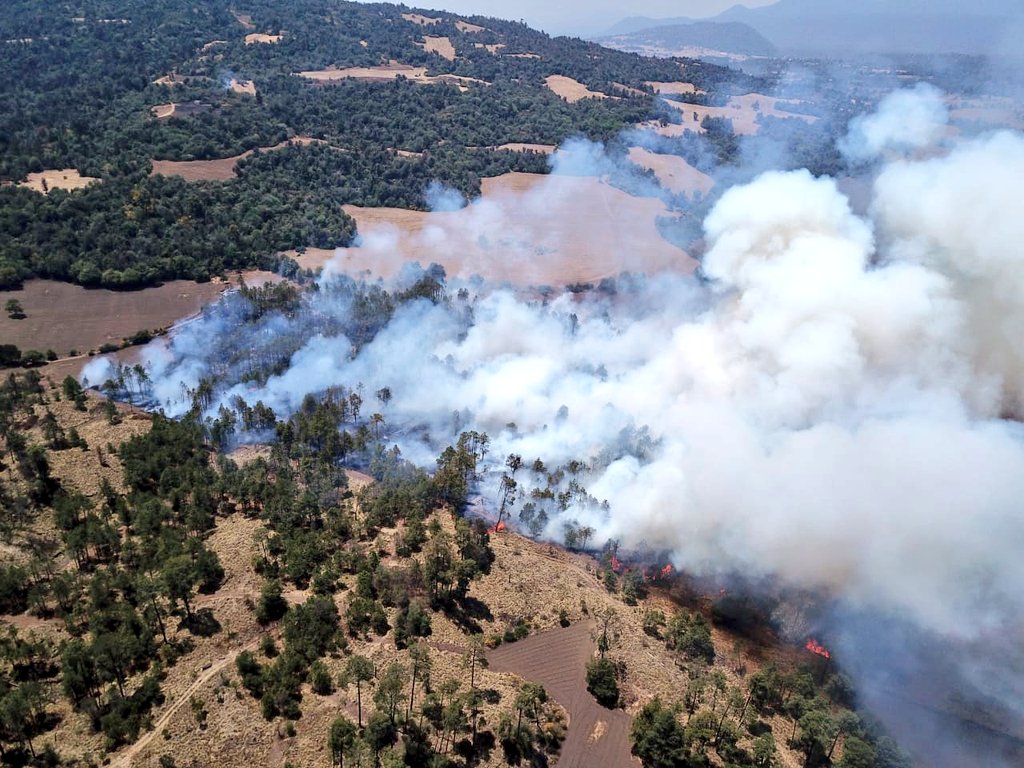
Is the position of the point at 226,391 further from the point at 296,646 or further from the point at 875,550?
the point at 875,550

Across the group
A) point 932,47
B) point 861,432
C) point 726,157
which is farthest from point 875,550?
point 932,47

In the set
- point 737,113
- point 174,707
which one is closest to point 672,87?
point 737,113

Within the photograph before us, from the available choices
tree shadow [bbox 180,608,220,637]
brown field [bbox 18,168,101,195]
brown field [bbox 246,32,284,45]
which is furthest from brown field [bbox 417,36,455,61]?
tree shadow [bbox 180,608,220,637]

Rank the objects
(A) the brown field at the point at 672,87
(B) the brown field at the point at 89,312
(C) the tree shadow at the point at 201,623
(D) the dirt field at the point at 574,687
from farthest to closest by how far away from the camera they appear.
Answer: (A) the brown field at the point at 672,87 → (B) the brown field at the point at 89,312 → (C) the tree shadow at the point at 201,623 → (D) the dirt field at the point at 574,687

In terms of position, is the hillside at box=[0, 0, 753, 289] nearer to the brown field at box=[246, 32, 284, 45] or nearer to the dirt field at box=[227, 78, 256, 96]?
the dirt field at box=[227, 78, 256, 96]

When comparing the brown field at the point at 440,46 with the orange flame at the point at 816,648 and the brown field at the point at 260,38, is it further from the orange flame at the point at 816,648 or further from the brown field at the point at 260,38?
the orange flame at the point at 816,648

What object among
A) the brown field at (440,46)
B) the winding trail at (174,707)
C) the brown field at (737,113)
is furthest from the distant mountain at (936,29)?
the brown field at (440,46)

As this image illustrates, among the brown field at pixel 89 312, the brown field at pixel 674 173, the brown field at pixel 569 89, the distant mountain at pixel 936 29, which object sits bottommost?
the brown field at pixel 89 312
